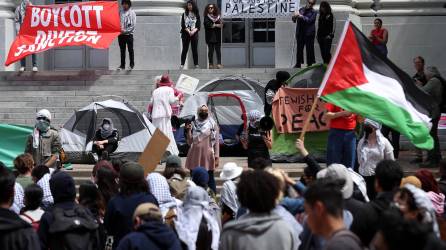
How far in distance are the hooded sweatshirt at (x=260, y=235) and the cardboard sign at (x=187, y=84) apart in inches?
518

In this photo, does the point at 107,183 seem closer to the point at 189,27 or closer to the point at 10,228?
the point at 10,228

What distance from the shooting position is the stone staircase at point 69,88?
21859mm

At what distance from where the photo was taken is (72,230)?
898cm

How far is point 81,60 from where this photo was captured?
27891mm

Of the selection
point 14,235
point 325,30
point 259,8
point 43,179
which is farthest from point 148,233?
point 259,8

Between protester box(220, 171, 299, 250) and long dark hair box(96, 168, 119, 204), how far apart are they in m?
3.31

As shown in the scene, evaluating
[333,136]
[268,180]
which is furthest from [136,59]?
[268,180]

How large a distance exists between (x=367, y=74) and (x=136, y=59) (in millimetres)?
14589

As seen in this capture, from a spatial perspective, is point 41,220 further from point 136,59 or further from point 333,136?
point 136,59

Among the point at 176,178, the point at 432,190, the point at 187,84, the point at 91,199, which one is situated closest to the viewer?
the point at 91,199

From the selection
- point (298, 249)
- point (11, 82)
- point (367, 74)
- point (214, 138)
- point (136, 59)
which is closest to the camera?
point (298, 249)

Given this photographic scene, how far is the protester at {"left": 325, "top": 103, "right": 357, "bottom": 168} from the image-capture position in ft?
47.8

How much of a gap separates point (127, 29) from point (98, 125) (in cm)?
390

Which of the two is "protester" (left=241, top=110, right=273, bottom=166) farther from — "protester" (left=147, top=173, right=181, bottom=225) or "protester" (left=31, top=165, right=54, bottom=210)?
"protester" (left=147, top=173, right=181, bottom=225)
